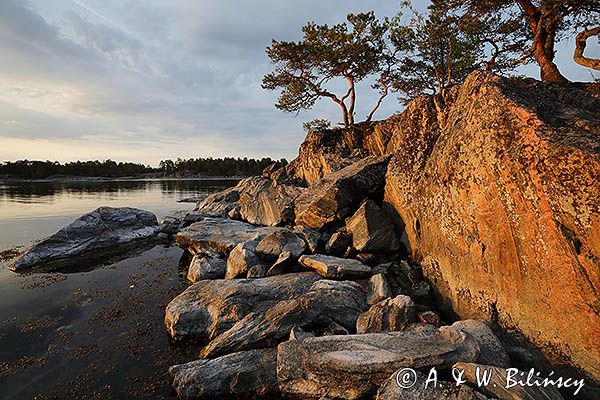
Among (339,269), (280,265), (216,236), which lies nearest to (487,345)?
(339,269)

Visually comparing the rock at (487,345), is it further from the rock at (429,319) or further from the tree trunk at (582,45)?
the tree trunk at (582,45)

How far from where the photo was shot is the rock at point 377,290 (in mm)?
9087

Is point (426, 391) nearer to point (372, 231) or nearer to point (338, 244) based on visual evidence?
point (372, 231)

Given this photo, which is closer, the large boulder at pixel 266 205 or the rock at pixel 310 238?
the rock at pixel 310 238

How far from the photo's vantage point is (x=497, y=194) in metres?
7.49

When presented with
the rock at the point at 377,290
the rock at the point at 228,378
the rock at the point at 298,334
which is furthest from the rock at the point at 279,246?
the rock at the point at 228,378

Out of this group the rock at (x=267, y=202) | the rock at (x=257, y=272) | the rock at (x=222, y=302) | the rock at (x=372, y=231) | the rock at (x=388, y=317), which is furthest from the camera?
the rock at (x=267, y=202)

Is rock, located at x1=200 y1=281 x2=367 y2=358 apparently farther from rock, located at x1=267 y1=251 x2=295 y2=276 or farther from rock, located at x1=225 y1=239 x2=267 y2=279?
rock, located at x1=225 y1=239 x2=267 y2=279

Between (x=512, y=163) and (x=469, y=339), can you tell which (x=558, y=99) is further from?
(x=469, y=339)

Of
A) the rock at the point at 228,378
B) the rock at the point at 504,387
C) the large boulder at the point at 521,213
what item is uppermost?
the large boulder at the point at 521,213

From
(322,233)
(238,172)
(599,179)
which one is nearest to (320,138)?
(322,233)

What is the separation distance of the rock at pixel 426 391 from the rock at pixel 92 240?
17814 mm

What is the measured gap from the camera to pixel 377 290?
9.38m

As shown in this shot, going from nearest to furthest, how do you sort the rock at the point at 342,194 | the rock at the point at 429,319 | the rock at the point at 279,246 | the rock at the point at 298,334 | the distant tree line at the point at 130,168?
the rock at the point at 298,334
the rock at the point at 429,319
the rock at the point at 279,246
the rock at the point at 342,194
the distant tree line at the point at 130,168
